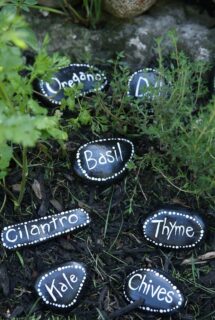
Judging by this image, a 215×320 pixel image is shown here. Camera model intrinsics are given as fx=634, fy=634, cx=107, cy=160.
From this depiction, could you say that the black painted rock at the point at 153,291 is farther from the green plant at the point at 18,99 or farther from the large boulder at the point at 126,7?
the large boulder at the point at 126,7

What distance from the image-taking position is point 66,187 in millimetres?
2004

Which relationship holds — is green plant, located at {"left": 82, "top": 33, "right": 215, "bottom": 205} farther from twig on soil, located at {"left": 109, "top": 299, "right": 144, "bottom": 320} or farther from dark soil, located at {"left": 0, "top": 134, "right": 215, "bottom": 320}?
twig on soil, located at {"left": 109, "top": 299, "right": 144, "bottom": 320}

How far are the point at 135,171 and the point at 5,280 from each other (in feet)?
1.73

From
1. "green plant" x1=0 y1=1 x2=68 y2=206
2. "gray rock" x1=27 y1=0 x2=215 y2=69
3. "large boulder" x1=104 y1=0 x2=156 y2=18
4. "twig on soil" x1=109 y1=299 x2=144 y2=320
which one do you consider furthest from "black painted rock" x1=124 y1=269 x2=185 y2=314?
"large boulder" x1=104 y1=0 x2=156 y2=18

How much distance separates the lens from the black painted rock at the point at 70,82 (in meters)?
2.10

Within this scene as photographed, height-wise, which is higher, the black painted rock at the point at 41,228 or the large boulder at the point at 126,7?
the large boulder at the point at 126,7

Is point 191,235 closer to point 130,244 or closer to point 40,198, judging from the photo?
point 130,244

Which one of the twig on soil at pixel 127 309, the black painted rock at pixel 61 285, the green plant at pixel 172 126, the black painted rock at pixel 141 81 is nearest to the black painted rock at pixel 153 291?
the twig on soil at pixel 127 309

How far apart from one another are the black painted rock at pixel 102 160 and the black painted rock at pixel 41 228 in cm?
13

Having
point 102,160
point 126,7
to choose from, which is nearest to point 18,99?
point 102,160

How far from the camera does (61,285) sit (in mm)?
1826

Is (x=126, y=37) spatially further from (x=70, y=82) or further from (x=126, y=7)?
(x=70, y=82)

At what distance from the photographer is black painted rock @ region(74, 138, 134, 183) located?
197 cm

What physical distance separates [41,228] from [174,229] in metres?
0.40
